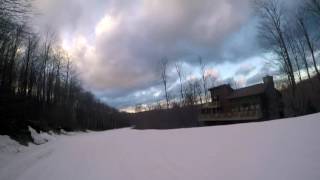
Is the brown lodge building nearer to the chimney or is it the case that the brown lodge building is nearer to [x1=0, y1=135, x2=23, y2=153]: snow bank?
the chimney

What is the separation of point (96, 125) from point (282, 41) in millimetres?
75225

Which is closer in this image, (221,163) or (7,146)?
(221,163)

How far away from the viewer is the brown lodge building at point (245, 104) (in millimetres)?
33531

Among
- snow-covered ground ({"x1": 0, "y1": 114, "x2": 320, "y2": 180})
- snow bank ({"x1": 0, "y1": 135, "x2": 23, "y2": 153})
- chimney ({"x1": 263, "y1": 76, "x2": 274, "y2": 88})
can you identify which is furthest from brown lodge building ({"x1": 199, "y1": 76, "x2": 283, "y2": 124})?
snow bank ({"x1": 0, "y1": 135, "x2": 23, "y2": 153})

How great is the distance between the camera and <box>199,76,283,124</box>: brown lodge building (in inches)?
1320

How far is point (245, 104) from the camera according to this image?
37750 millimetres

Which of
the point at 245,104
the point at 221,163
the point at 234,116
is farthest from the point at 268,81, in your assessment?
the point at 221,163

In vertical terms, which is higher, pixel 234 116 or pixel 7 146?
pixel 234 116

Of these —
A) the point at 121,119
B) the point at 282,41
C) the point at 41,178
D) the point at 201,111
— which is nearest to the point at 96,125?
the point at 121,119

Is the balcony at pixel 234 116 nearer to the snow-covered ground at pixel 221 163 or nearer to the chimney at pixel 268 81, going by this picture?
the chimney at pixel 268 81

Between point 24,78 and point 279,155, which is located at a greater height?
point 24,78

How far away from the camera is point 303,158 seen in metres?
6.16

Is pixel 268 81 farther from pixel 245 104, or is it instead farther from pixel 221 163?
pixel 221 163

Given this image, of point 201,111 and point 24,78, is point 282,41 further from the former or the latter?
point 24,78
